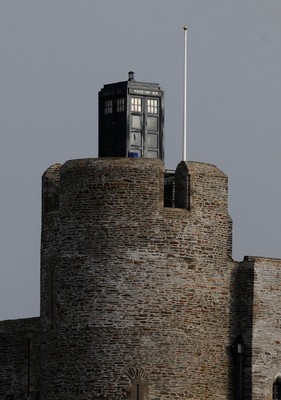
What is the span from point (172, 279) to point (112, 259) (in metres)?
1.71

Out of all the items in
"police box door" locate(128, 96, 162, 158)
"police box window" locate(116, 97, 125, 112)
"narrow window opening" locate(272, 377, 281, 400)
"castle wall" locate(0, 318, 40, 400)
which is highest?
"police box window" locate(116, 97, 125, 112)

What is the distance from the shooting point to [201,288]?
63438 millimetres

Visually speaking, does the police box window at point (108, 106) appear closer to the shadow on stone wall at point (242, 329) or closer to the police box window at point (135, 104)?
the police box window at point (135, 104)

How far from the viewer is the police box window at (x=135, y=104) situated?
6556cm

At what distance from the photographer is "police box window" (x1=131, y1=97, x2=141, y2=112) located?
65562 millimetres

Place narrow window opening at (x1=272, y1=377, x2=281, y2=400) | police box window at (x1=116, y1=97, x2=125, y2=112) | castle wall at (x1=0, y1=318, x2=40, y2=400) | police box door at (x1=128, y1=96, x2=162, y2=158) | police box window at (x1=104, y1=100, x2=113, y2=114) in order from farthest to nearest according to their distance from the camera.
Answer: castle wall at (x1=0, y1=318, x2=40, y2=400) → police box window at (x1=104, y1=100, x2=113, y2=114) → police box window at (x1=116, y1=97, x2=125, y2=112) → police box door at (x1=128, y1=96, x2=162, y2=158) → narrow window opening at (x1=272, y1=377, x2=281, y2=400)

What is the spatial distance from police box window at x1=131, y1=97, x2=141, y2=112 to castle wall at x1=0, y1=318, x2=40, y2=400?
7.03 m

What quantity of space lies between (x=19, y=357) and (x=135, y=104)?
8734 mm

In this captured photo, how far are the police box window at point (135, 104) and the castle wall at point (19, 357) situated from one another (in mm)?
7035

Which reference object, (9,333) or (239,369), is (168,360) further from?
(9,333)

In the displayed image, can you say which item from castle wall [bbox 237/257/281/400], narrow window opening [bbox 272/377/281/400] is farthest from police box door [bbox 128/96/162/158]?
narrow window opening [bbox 272/377/281/400]

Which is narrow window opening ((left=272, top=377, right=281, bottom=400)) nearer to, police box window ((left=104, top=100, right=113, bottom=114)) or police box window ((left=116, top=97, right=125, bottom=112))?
police box window ((left=116, top=97, right=125, bottom=112))

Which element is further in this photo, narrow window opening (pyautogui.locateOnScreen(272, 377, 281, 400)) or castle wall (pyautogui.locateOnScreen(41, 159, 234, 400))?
narrow window opening (pyautogui.locateOnScreen(272, 377, 281, 400))

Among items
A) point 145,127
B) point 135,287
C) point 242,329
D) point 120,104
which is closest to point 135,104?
point 120,104
